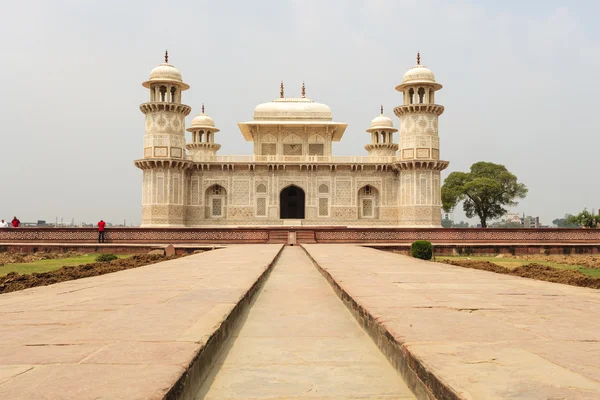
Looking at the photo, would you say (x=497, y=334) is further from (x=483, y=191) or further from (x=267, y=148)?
(x=483, y=191)

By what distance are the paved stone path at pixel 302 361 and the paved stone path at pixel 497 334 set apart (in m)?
0.20

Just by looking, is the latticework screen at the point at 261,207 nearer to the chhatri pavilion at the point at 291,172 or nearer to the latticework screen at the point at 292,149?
the chhatri pavilion at the point at 291,172

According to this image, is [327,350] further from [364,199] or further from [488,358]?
[364,199]

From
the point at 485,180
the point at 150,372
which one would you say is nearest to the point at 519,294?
the point at 150,372

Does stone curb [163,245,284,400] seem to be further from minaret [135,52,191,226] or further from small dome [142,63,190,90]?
small dome [142,63,190,90]

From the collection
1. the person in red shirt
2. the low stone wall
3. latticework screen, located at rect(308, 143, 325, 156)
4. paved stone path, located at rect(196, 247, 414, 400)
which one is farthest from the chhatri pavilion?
paved stone path, located at rect(196, 247, 414, 400)

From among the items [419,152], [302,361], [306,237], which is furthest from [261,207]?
[302,361]

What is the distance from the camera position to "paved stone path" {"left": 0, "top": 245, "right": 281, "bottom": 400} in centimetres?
168

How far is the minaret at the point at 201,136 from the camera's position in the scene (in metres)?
34.5

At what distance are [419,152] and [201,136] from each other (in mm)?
16258

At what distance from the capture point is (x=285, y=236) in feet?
59.5

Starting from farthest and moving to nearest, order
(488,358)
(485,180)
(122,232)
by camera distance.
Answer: (485,180), (122,232), (488,358)

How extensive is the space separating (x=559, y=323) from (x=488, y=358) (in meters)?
1.11

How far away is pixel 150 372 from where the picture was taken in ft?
6.02
